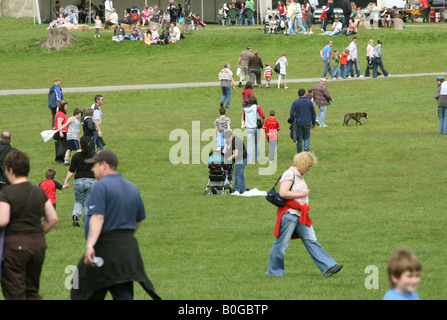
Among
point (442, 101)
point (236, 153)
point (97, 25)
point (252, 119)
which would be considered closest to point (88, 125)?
point (236, 153)

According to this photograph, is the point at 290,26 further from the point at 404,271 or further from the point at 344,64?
the point at 404,271

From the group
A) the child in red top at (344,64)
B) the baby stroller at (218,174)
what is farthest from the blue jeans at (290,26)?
the baby stroller at (218,174)

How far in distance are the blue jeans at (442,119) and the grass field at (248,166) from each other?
12.5 inches

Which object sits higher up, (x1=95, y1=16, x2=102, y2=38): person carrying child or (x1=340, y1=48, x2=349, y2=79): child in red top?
(x1=95, y1=16, x2=102, y2=38): person carrying child

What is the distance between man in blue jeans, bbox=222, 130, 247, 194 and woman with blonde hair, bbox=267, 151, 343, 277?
279 inches

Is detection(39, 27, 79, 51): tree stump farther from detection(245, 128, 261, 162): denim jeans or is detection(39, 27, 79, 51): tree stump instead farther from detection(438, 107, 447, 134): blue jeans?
detection(438, 107, 447, 134): blue jeans

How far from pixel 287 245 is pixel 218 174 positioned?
781cm

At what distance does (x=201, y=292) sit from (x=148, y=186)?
33.0 feet

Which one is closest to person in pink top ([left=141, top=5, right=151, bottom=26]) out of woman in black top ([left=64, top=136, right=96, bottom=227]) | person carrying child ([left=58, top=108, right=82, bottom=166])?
person carrying child ([left=58, top=108, right=82, bottom=166])

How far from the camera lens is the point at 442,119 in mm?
24672

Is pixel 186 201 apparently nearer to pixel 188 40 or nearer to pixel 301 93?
pixel 301 93

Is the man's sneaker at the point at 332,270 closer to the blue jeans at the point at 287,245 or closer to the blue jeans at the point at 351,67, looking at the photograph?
the blue jeans at the point at 287,245

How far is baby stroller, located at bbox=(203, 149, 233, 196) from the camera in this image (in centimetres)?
1805

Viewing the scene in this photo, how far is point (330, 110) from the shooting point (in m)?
30.6
